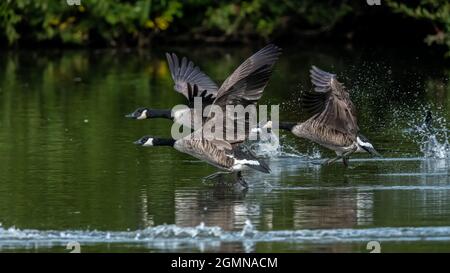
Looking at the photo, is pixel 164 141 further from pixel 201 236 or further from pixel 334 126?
pixel 201 236

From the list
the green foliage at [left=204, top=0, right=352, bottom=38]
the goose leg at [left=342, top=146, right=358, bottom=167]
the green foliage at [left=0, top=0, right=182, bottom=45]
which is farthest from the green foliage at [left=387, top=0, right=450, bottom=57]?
the goose leg at [left=342, top=146, right=358, bottom=167]

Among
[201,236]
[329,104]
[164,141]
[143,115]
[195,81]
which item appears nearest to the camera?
[201,236]

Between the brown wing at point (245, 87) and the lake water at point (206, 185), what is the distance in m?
0.55

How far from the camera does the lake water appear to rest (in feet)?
30.3

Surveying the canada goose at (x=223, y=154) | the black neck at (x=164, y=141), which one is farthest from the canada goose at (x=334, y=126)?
the black neck at (x=164, y=141)

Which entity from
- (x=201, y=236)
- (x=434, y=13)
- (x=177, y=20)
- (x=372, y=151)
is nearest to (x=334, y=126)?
(x=372, y=151)

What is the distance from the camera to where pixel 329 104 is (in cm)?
1270

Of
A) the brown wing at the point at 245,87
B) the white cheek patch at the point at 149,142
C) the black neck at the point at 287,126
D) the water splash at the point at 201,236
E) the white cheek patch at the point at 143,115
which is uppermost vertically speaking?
the brown wing at the point at 245,87

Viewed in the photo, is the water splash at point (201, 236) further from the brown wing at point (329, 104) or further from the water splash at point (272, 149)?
the water splash at point (272, 149)

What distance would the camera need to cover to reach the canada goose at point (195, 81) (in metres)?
11.4

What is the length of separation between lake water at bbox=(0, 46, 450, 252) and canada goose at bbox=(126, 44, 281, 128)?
0.53 metres

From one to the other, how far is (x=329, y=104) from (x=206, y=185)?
182 centimetres
